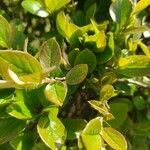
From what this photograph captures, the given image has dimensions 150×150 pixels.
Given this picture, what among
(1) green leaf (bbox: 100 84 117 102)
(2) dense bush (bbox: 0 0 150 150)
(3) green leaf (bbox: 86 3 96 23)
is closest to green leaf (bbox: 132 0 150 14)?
(2) dense bush (bbox: 0 0 150 150)

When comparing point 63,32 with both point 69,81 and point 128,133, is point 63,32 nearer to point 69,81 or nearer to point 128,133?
point 69,81

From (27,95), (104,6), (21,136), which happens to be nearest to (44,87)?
(27,95)

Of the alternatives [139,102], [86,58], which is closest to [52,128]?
[86,58]

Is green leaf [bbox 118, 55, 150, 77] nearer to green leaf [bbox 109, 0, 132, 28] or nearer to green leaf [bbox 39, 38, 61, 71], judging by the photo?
green leaf [bbox 109, 0, 132, 28]

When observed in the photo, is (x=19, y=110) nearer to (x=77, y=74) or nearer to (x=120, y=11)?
(x=77, y=74)

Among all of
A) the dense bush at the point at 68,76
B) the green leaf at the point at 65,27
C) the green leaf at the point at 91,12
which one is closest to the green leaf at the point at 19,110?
the dense bush at the point at 68,76

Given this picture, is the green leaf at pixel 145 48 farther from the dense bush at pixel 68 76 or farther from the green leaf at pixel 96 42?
the green leaf at pixel 96 42
